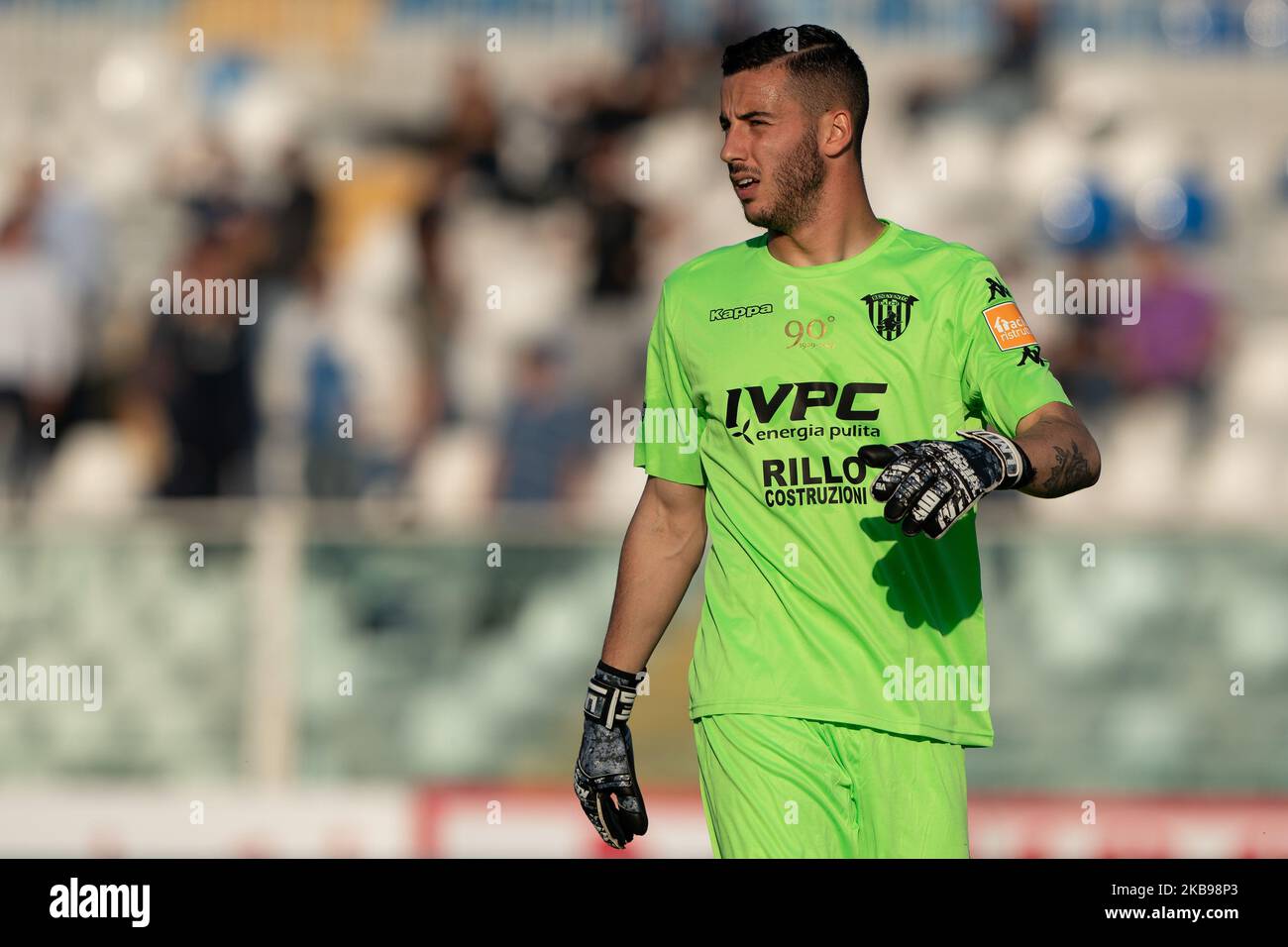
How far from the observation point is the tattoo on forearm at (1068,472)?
381cm

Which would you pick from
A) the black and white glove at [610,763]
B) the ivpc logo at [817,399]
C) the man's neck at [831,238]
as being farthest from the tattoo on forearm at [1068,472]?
the black and white glove at [610,763]

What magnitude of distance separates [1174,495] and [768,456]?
5.82 metres

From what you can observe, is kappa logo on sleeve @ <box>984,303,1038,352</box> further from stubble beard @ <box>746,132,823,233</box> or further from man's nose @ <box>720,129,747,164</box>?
man's nose @ <box>720,129,747,164</box>

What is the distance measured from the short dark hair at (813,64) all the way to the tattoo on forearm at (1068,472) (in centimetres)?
98

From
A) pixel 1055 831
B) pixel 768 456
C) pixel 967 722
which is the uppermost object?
pixel 768 456

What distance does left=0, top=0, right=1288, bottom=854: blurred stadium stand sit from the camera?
788 cm

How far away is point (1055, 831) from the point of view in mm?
7680

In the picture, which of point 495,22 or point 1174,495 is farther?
point 495,22

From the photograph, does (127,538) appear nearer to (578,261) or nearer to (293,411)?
(293,411)

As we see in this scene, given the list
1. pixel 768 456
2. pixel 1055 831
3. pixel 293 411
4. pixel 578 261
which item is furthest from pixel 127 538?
pixel 768 456

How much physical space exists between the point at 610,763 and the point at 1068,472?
135cm

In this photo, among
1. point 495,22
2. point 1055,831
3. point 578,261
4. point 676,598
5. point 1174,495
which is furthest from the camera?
point 495,22

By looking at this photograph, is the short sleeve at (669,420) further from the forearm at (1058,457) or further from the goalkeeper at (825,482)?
the forearm at (1058,457)
